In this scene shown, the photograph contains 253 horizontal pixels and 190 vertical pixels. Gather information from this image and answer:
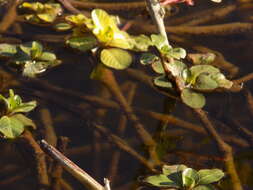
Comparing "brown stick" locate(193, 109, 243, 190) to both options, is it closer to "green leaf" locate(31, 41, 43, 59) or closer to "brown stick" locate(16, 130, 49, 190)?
Result: "brown stick" locate(16, 130, 49, 190)

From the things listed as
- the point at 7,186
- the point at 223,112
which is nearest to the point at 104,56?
the point at 223,112

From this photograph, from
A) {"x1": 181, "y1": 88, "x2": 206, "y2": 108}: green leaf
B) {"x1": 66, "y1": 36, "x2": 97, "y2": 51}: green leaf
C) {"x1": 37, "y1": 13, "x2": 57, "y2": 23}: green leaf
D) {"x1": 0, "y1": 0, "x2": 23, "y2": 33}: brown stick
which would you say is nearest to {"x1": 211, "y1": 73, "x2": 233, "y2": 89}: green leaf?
{"x1": 181, "y1": 88, "x2": 206, "y2": 108}: green leaf

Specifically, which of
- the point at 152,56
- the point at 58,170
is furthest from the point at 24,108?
the point at 152,56

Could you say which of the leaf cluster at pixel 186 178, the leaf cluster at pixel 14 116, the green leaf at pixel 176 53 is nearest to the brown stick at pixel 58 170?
the leaf cluster at pixel 14 116

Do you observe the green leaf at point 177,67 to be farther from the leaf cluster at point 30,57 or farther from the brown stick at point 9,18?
the brown stick at point 9,18

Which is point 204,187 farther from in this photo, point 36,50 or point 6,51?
point 6,51

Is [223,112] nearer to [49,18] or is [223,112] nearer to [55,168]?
[55,168]
